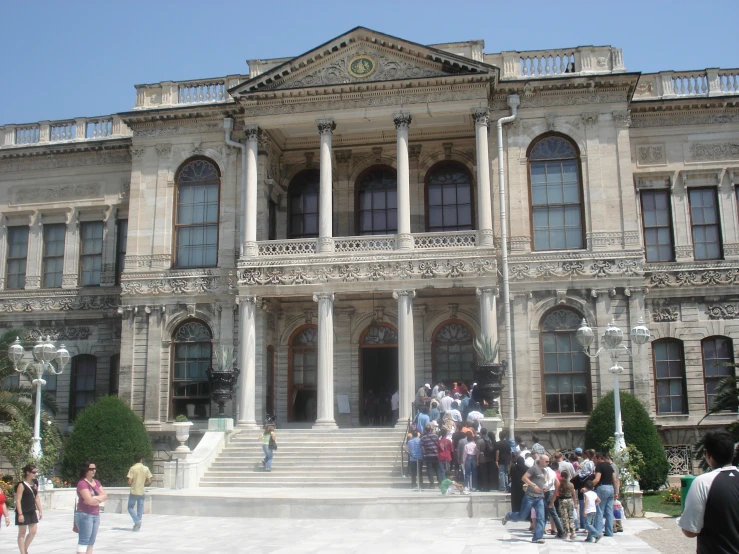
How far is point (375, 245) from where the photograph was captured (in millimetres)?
28453

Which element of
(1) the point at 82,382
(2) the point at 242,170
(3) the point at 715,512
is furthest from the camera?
(1) the point at 82,382

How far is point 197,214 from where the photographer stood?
31.4m

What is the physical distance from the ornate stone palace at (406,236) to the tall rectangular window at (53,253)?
82 centimetres

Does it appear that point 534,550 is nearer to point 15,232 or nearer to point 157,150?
point 157,150

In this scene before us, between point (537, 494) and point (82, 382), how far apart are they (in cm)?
2345

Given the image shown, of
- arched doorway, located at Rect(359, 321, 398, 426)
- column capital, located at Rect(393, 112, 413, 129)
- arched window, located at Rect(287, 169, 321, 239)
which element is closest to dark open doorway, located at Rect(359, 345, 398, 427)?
arched doorway, located at Rect(359, 321, 398, 426)

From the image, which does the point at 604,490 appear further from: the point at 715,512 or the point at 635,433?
the point at 635,433

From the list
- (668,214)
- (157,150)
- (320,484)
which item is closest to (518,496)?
(320,484)

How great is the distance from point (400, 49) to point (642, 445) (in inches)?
603

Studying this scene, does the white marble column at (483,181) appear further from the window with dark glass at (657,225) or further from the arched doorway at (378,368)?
the window with dark glass at (657,225)

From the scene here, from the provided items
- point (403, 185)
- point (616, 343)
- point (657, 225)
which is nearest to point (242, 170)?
point (403, 185)

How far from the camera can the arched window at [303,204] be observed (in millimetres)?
32344

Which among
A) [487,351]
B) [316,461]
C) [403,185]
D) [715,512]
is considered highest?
[403,185]

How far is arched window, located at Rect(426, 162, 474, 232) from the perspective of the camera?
31234 mm
